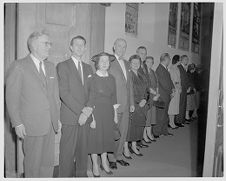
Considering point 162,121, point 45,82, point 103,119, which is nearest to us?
point 45,82

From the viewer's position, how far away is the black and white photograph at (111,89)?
213 centimetres

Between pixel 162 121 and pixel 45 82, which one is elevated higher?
pixel 45 82

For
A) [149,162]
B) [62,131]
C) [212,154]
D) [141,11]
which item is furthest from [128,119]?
[141,11]

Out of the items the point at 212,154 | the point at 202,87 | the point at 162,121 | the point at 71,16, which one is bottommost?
the point at 212,154

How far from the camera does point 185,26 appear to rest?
2.52 m

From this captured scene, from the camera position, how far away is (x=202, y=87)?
2.41 meters

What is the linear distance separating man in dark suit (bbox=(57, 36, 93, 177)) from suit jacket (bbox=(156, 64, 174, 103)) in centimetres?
61

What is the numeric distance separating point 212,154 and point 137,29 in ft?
3.78

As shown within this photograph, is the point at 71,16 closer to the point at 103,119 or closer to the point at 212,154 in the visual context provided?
the point at 103,119

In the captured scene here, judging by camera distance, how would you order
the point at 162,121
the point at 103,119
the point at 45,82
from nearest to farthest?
the point at 45,82 < the point at 103,119 < the point at 162,121

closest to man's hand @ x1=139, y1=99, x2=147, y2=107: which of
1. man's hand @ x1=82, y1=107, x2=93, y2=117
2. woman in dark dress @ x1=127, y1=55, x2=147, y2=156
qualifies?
woman in dark dress @ x1=127, y1=55, x2=147, y2=156

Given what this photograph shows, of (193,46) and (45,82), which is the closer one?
(45,82)

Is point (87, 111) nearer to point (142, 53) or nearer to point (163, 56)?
point (142, 53)

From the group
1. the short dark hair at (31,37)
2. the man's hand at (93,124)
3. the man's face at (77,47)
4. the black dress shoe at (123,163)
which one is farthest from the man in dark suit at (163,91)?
the short dark hair at (31,37)
